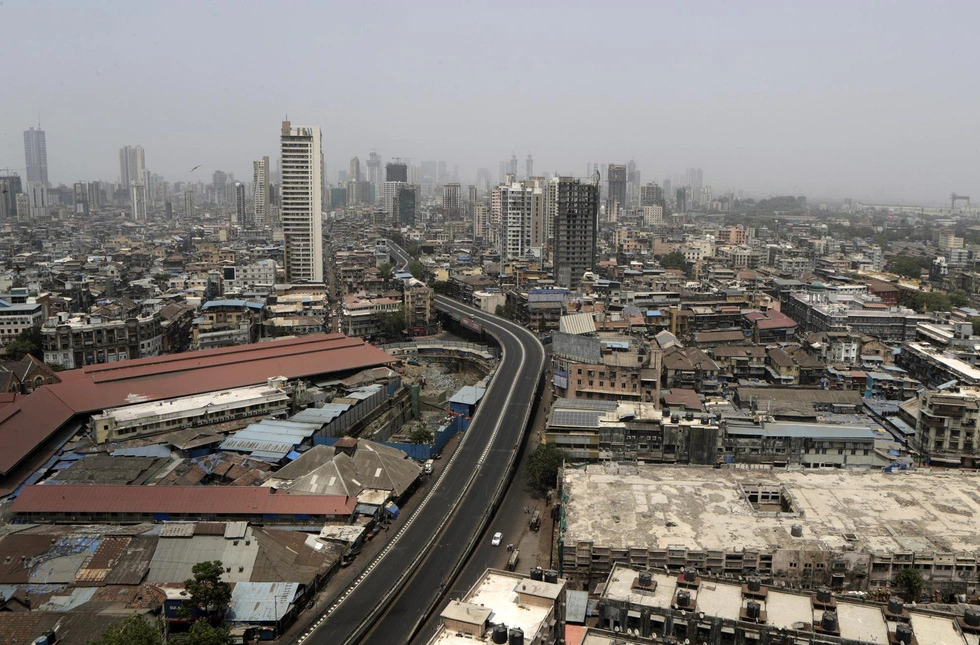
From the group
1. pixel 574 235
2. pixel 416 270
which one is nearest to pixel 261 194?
pixel 416 270

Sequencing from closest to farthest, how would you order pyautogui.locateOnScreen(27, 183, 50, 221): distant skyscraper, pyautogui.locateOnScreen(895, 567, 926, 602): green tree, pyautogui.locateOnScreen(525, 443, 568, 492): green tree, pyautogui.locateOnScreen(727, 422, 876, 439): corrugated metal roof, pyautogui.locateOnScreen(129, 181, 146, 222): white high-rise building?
pyautogui.locateOnScreen(895, 567, 926, 602): green tree < pyautogui.locateOnScreen(525, 443, 568, 492): green tree < pyautogui.locateOnScreen(727, 422, 876, 439): corrugated metal roof < pyautogui.locateOnScreen(27, 183, 50, 221): distant skyscraper < pyautogui.locateOnScreen(129, 181, 146, 222): white high-rise building

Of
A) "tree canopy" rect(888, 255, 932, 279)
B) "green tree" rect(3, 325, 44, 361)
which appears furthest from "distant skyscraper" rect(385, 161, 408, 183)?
"green tree" rect(3, 325, 44, 361)

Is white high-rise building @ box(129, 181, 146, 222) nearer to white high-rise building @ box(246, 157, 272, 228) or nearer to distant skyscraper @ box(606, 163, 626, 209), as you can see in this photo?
white high-rise building @ box(246, 157, 272, 228)

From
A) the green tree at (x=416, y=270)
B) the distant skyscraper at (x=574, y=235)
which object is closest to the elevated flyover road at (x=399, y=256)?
the green tree at (x=416, y=270)

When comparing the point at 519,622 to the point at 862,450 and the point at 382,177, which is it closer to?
the point at 862,450

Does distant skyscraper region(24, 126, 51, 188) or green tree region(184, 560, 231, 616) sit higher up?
distant skyscraper region(24, 126, 51, 188)

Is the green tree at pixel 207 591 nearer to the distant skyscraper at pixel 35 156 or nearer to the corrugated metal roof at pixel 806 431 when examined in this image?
the corrugated metal roof at pixel 806 431
